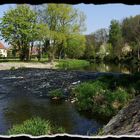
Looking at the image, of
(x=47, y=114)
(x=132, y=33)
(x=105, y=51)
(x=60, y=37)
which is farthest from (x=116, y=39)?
(x=47, y=114)

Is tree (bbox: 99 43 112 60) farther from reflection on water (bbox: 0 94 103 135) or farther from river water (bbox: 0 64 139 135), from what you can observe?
reflection on water (bbox: 0 94 103 135)

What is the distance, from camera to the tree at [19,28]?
6216 cm

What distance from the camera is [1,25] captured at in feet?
212

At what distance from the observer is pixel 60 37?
60750 millimetres

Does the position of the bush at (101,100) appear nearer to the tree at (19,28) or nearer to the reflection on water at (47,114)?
the reflection on water at (47,114)

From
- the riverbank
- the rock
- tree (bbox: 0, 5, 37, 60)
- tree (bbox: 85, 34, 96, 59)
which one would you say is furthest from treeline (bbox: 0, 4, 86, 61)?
the rock

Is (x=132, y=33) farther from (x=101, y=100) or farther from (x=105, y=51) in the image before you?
(x=101, y=100)

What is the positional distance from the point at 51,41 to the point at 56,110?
160ft

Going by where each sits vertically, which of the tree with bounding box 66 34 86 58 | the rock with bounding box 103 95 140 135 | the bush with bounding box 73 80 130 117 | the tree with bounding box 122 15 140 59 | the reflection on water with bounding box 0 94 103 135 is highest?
the tree with bounding box 122 15 140 59

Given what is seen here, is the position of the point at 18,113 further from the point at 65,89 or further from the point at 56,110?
the point at 65,89

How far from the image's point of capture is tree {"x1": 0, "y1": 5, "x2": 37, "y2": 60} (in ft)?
204

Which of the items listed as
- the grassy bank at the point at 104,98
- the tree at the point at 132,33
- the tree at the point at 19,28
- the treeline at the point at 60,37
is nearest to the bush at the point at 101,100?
the grassy bank at the point at 104,98

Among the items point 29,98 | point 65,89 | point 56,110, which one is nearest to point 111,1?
point 56,110

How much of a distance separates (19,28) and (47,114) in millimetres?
49586
